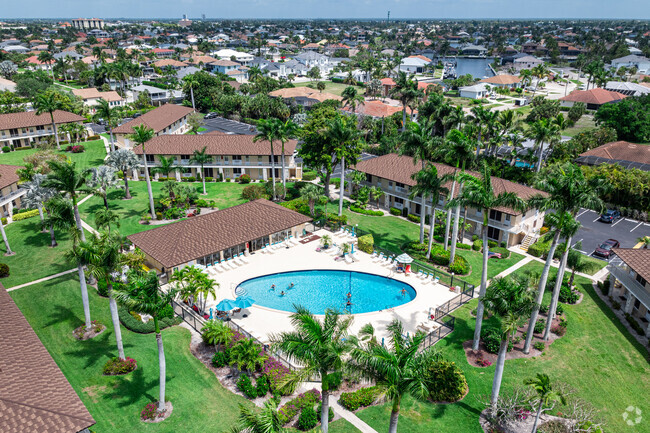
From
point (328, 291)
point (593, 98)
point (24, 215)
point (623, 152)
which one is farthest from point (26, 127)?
point (593, 98)

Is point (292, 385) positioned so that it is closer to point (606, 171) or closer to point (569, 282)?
point (569, 282)

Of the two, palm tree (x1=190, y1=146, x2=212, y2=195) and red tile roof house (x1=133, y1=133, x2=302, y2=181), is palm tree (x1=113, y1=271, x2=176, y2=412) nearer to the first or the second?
palm tree (x1=190, y1=146, x2=212, y2=195)

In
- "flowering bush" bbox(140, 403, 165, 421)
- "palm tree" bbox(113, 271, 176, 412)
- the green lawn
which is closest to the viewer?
"palm tree" bbox(113, 271, 176, 412)

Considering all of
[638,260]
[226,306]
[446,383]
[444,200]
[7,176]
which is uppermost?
[7,176]

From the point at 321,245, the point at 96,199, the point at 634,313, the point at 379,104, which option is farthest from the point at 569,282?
the point at 379,104

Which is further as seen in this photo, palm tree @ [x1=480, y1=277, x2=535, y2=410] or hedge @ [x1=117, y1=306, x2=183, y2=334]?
hedge @ [x1=117, y1=306, x2=183, y2=334]

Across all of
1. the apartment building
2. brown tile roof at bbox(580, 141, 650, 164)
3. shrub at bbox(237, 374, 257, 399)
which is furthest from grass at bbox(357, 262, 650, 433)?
brown tile roof at bbox(580, 141, 650, 164)

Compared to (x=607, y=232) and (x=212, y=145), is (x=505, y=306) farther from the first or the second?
(x=212, y=145)
